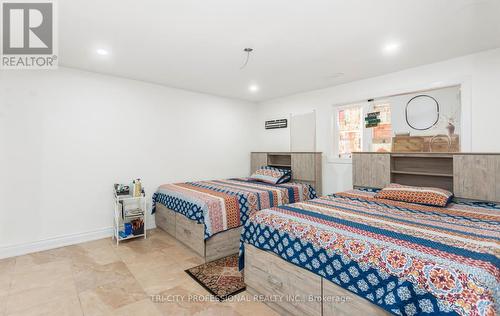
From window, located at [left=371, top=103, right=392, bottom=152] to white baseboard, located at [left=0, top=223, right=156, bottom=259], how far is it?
4192mm

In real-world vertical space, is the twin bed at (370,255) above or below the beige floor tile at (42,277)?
above

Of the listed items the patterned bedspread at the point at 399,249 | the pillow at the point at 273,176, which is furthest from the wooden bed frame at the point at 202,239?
the pillow at the point at 273,176

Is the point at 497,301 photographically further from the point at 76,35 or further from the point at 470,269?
the point at 76,35

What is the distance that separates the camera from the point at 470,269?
1.12 m

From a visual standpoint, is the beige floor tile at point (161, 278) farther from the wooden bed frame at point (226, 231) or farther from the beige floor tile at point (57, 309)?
the beige floor tile at point (57, 309)

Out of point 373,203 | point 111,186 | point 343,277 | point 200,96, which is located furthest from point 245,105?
point 343,277

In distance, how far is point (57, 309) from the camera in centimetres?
193

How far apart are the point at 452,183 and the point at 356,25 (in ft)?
7.32

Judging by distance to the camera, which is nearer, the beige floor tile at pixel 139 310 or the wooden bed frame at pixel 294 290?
the wooden bed frame at pixel 294 290

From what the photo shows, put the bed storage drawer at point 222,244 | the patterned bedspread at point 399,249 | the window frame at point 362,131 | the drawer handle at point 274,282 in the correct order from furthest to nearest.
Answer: the window frame at point 362,131 → the bed storage drawer at point 222,244 → the drawer handle at point 274,282 → the patterned bedspread at point 399,249

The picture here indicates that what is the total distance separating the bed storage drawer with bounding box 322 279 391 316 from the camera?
135 cm

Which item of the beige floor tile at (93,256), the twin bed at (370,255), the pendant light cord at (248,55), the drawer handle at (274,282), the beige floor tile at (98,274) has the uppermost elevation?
the pendant light cord at (248,55)

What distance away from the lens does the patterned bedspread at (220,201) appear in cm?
282

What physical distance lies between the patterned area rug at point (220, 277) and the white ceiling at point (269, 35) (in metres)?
2.41
